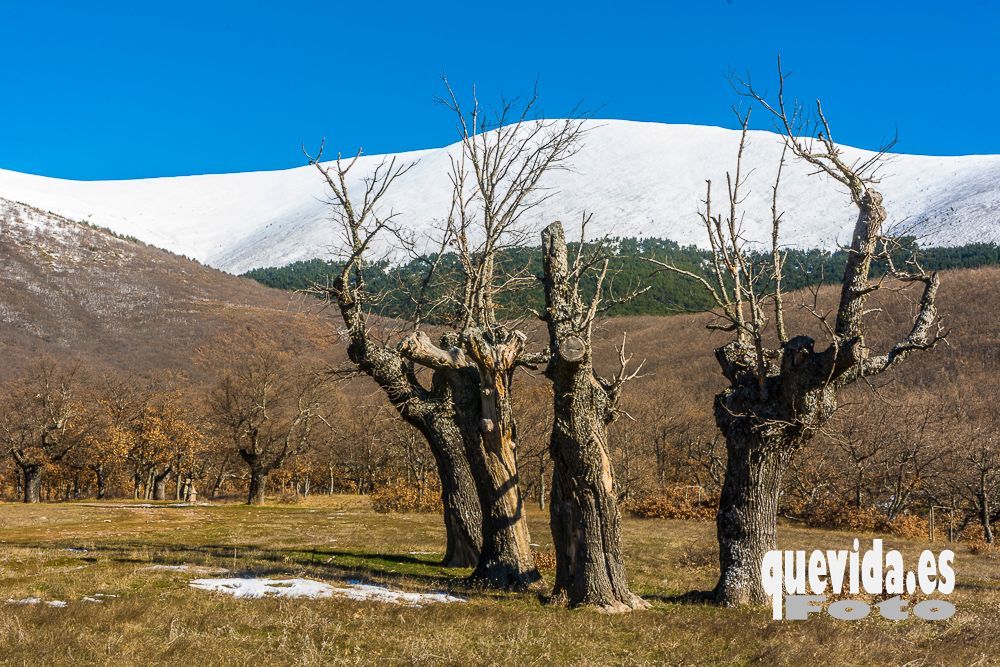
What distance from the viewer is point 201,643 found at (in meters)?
8.16

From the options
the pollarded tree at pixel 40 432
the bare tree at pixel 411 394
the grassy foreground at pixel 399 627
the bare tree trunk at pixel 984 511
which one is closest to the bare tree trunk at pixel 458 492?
the bare tree at pixel 411 394

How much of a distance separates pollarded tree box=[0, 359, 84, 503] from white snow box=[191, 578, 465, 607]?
1830 inches

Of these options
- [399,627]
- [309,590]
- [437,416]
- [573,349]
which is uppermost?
[573,349]

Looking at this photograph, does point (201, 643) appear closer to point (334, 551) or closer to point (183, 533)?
point (334, 551)

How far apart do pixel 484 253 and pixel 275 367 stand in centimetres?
4022

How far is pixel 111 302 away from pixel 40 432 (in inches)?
4173

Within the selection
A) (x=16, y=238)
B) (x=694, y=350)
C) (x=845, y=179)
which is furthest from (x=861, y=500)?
(x=16, y=238)

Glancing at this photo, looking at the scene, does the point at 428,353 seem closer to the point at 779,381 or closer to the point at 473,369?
the point at 473,369

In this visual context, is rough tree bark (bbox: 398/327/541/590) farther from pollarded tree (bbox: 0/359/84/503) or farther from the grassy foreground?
pollarded tree (bbox: 0/359/84/503)

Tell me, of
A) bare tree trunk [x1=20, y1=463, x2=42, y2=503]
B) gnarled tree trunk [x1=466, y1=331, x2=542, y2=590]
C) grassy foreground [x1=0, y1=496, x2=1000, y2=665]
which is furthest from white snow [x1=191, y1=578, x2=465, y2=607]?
bare tree trunk [x1=20, y1=463, x2=42, y2=503]

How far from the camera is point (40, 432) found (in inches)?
2092

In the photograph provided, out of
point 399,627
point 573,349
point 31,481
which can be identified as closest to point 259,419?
point 31,481

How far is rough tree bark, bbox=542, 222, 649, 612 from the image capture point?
Answer: 11.5 metres

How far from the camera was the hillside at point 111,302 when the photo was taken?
12169 centimetres
